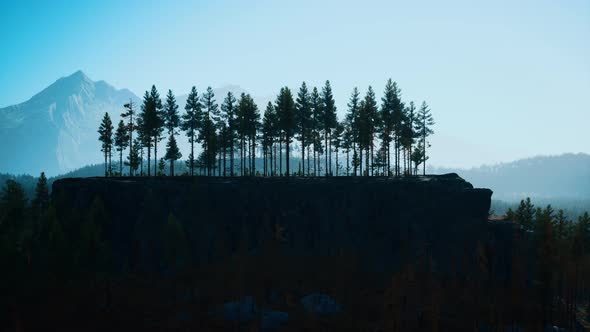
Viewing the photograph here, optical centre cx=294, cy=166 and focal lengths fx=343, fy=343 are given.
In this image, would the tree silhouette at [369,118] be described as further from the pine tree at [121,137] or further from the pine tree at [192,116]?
the pine tree at [121,137]

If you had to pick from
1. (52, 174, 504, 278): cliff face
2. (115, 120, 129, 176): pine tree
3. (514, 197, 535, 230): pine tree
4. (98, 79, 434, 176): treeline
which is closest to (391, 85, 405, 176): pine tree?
(98, 79, 434, 176): treeline

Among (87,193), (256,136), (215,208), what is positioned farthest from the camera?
(256,136)

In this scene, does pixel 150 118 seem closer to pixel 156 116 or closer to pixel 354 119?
pixel 156 116

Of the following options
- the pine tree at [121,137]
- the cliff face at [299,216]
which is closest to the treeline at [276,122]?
the pine tree at [121,137]

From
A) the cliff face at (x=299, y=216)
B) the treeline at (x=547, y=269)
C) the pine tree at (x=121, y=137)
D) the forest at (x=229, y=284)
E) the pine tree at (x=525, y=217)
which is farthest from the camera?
→ the pine tree at (x=121, y=137)

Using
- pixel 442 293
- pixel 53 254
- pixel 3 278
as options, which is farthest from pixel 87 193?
pixel 442 293

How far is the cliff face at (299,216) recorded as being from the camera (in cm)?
4350

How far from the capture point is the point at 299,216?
47.8 meters

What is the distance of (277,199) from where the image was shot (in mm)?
48156

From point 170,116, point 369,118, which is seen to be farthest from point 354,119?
point 170,116

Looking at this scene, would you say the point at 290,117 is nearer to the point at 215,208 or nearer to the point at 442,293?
the point at 215,208

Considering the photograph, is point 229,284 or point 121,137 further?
point 121,137

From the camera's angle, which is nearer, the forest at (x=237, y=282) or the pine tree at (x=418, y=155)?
the forest at (x=237, y=282)

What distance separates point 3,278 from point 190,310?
1776cm
